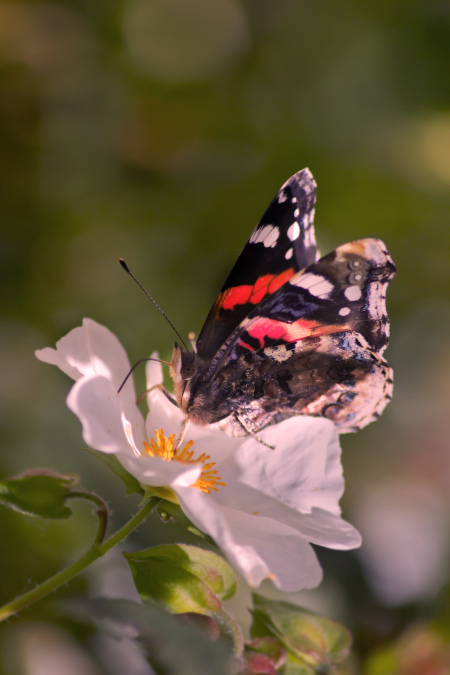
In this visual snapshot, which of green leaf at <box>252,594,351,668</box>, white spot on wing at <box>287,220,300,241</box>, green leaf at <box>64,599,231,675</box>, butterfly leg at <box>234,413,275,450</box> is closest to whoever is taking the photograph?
green leaf at <box>64,599,231,675</box>

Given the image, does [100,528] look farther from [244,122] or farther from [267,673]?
[244,122]

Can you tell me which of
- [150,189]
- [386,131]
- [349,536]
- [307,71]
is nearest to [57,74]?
[150,189]

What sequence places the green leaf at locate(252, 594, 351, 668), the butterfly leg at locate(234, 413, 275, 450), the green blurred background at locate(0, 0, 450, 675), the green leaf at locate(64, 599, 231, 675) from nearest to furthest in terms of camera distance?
the green leaf at locate(64, 599, 231, 675), the green leaf at locate(252, 594, 351, 668), the butterfly leg at locate(234, 413, 275, 450), the green blurred background at locate(0, 0, 450, 675)

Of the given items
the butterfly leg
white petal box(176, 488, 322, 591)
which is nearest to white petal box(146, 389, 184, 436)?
the butterfly leg

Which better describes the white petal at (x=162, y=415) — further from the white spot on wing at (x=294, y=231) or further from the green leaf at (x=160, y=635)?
the green leaf at (x=160, y=635)

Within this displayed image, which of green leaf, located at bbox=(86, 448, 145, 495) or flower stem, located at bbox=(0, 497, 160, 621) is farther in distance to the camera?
green leaf, located at bbox=(86, 448, 145, 495)

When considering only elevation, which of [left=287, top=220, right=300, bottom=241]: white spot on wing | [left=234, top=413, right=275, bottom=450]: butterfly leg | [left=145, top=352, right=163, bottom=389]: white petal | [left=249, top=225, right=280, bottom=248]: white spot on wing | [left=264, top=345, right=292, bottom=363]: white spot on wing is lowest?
[left=234, top=413, right=275, bottom=450]: butterfly leg

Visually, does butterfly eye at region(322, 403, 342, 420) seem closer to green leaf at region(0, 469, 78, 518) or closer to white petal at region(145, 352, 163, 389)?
white petal at region(145, 352, 163, 389)

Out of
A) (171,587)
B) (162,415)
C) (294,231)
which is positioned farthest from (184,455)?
(294,231)
